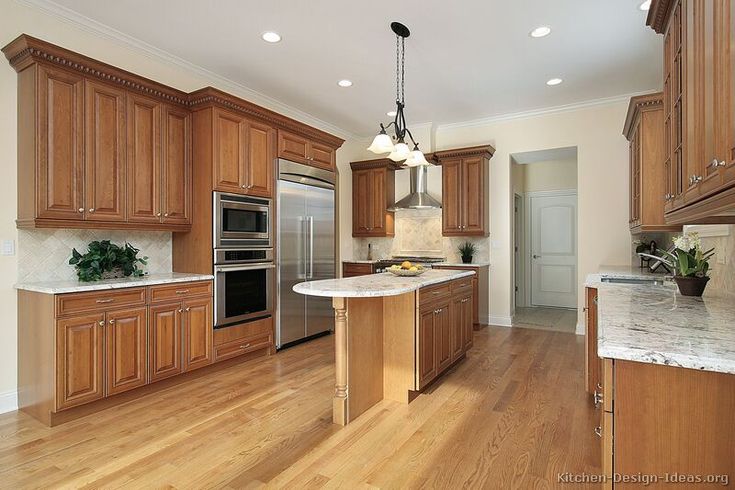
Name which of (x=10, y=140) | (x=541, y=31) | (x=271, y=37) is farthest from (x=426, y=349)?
(x=10, y=140)

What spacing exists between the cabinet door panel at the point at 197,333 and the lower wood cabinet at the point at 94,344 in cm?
3

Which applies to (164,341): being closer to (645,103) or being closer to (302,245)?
(302,245)

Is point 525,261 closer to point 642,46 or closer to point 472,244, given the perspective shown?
point 472,244

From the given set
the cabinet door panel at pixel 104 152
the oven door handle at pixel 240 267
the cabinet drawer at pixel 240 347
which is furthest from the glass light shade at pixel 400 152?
the cabinet drawer at pixel 240 347

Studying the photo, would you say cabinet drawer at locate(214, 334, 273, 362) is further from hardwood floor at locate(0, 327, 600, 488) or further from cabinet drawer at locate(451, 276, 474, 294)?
cabinet drawer at locate(451, 276, 474, 294)

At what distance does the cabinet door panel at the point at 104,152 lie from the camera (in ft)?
9.71

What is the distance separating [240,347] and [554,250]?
5.78 m

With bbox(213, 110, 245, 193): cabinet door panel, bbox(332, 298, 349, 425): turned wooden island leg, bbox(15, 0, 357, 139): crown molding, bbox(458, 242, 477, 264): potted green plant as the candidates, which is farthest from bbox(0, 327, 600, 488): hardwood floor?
bbox(15, 0, 357, 139): crown molding

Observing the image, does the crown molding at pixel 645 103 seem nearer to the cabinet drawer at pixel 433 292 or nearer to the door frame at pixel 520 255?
the cabinet drawer at pixel 433 292

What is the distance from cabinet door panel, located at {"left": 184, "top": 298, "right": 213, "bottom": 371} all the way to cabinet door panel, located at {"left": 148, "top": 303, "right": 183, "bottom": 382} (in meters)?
0.07

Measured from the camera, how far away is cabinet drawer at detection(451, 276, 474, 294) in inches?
141

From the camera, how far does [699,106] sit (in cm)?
146

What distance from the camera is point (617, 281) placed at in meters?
3.27

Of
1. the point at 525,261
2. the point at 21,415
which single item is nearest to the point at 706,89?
the point at 21,415
